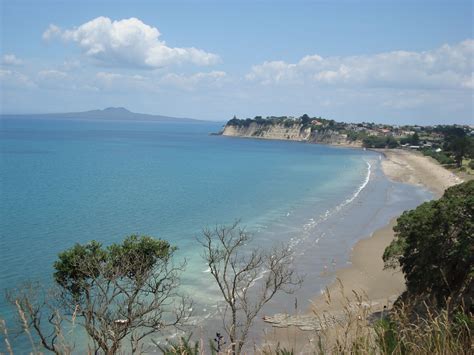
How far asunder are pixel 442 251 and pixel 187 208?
96.7 ft

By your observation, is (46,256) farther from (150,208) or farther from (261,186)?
(261,186)

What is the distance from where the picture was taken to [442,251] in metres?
15.9

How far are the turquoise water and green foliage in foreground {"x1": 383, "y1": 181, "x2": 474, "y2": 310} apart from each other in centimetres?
676

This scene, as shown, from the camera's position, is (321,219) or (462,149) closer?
(321,219)

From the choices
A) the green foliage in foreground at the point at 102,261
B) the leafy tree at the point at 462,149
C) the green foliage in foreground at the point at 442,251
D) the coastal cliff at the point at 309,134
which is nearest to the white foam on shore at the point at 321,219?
the green foliage in foreground at the point at 442,251

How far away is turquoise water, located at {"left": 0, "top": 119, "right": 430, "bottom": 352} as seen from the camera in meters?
27.2

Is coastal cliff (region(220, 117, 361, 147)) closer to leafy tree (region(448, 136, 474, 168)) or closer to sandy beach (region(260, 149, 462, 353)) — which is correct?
leafy tree (region(448, 136, 474, 168))

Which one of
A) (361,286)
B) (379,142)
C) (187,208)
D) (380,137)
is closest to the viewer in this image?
(361,286)

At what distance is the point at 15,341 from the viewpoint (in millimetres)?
16828

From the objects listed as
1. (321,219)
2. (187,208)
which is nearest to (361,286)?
(321,219)

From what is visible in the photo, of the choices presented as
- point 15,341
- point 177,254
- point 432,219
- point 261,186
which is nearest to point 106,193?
point 261,186

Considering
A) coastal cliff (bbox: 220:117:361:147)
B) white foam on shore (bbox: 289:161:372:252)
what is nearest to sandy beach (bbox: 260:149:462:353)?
white foam on shore (bbox: 289:161:372:252)

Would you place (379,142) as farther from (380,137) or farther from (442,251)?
(442,251)

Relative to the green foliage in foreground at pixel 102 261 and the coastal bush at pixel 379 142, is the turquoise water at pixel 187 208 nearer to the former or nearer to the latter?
the green foliage in foreground at pixel 102 261
